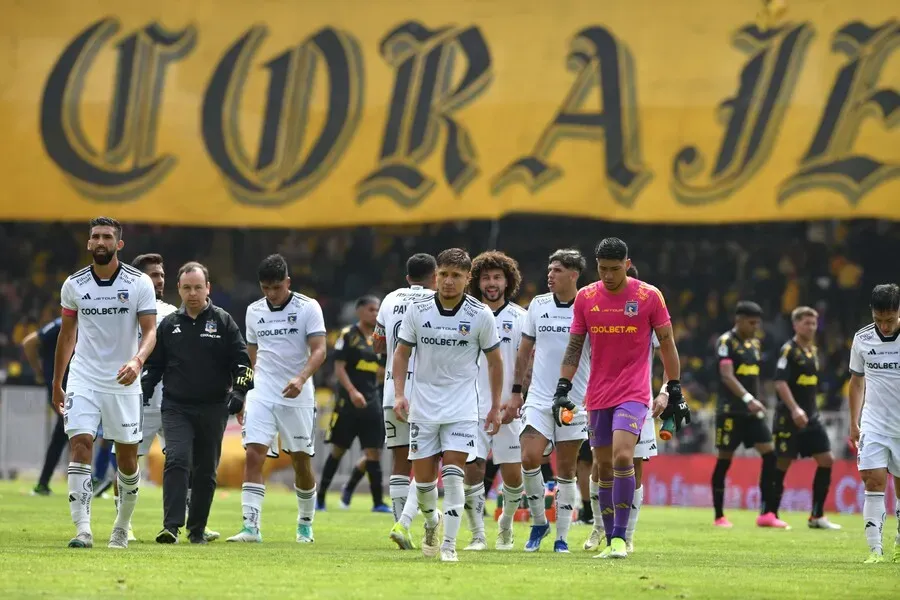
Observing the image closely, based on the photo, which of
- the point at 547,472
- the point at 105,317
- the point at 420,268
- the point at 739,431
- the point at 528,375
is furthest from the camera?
the point at 739,431

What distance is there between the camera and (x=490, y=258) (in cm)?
1384

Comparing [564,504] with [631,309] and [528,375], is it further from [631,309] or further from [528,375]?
[631,309]

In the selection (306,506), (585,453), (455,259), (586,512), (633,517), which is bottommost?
(586,512)

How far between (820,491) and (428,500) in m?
9.10

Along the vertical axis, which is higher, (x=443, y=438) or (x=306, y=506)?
(x=443, y=438)

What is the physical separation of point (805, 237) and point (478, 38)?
8.67m

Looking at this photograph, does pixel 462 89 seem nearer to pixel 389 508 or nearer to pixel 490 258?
pixel 389 508

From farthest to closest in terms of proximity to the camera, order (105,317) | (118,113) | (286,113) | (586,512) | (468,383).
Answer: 1. (118,113)
2. (286,113)
3. (586,512)
4. (105,317)
5. (468,383)

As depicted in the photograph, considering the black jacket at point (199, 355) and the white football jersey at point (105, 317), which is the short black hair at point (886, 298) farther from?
the white football jersey at point (105, 317)

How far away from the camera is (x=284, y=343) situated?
46.0 feet

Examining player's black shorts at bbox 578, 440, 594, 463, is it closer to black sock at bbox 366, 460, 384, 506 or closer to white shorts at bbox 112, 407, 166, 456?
white shorts at bbox 112, 407, 166, 456

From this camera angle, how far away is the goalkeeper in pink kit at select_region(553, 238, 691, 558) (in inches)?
468

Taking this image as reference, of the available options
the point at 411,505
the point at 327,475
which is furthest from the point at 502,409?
the point at 327,475

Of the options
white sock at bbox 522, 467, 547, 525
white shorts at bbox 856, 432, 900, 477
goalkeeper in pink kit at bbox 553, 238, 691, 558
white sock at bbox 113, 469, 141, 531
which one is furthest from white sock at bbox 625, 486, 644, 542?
white sock at bbox 113, 469, 141, 531
